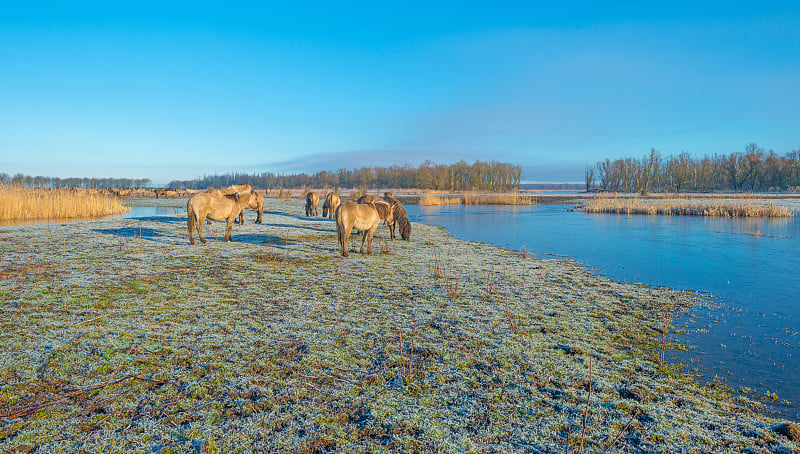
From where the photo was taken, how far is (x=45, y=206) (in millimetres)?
20078

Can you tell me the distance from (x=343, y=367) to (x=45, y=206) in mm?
23966

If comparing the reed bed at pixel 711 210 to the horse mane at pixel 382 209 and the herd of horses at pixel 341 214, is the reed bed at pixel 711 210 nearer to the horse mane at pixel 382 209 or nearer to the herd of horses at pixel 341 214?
the herd of horses at pixel 341 214

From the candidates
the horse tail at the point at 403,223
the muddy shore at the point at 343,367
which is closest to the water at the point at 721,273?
the muddy shore at the point at 343,367

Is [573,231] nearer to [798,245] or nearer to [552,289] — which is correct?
[798,245]

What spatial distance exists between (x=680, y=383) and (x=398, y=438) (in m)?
3.25

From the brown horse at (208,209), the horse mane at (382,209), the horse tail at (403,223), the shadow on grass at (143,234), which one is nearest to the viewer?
the brown horse at (208,209)

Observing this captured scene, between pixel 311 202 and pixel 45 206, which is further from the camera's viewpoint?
pixel 311 202

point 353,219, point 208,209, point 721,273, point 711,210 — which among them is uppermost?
point 208,209

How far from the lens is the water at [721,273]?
4852 millimetres

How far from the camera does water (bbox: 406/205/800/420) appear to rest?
4.85 meters

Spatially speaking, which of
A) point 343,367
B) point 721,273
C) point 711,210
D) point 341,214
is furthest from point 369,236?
point 711,210

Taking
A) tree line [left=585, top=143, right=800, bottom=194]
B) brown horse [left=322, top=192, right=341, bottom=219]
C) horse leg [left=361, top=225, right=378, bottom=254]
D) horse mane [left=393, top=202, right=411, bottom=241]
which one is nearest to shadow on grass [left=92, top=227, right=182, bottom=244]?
horse leg [left=361, top=225, right=378, bottom=254]

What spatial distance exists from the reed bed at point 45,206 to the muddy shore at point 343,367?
14492 mm

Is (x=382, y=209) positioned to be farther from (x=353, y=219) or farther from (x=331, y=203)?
(x=331, y=203)
